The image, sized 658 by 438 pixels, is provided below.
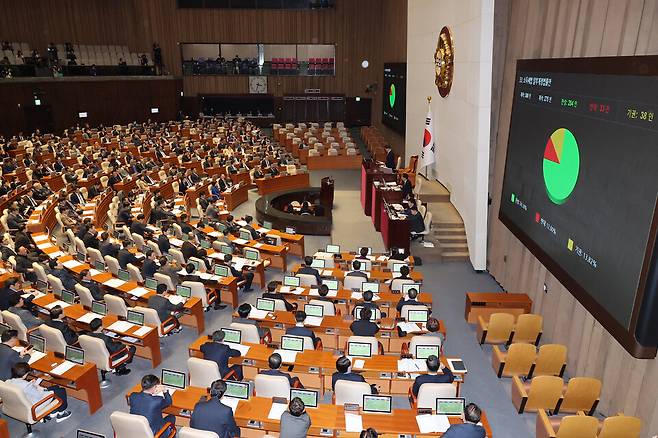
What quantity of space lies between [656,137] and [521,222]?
486cm

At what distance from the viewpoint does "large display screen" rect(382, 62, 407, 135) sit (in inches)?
1040

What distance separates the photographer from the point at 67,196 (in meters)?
18.8

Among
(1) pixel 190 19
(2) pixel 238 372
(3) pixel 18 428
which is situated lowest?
(3) pixel 18 428

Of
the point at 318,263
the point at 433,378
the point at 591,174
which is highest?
the point at 591,174

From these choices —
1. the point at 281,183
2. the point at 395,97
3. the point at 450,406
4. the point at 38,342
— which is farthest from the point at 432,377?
the point at 395,97

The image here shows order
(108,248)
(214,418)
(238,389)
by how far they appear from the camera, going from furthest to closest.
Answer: (108,248) < (238,389) < (214,418)

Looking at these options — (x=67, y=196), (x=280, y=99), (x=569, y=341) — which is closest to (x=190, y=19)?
(x=280, y=99)

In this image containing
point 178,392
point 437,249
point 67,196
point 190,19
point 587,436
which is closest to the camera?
point 587,436

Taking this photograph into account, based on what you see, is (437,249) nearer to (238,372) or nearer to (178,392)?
(238,372)

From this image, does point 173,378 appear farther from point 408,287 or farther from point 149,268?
point 408,287

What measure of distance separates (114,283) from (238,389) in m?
5.61

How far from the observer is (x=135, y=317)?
10.0 metres

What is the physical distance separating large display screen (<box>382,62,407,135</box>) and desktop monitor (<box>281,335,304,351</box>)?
754 inches

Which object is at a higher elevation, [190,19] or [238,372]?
[190,19]
